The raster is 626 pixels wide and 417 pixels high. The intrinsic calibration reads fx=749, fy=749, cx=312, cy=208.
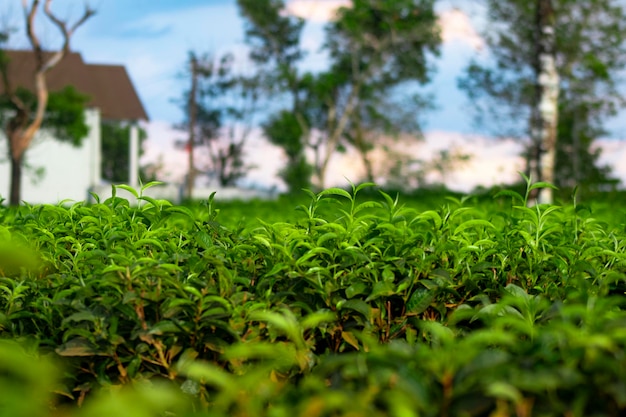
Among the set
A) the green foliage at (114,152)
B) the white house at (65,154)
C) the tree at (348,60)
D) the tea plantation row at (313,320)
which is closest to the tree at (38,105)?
the white house at (65,154)

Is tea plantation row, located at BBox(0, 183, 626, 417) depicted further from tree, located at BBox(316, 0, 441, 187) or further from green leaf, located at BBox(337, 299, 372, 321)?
tree, located at BBox(316, 0, 441, 187)

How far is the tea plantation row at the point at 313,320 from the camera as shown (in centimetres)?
153

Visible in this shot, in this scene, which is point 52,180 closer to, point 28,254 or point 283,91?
point 283,91

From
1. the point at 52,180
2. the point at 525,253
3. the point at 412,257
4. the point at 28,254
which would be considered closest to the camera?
the point at 28,254

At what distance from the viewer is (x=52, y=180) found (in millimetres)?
37375

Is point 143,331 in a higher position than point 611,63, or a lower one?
lower

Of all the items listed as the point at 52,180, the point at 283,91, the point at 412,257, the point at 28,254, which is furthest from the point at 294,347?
the point at 283,91

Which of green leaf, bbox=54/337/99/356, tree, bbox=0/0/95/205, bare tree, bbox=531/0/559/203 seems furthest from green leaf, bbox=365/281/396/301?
tree, bbox=0/0/95/205

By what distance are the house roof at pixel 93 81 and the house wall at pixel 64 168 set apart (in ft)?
6.31

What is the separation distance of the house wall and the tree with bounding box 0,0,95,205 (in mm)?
3910

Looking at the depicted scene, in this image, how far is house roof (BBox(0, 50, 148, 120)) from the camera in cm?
3794

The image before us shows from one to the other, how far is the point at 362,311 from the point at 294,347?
259mm

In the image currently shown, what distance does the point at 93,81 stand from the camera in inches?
1625

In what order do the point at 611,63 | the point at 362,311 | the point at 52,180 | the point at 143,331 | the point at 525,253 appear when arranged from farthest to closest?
1. the point at 52,180
2. the point at 611,63
3. the point at 525,253
4. the point at 362,311
5. the point at 143,331
